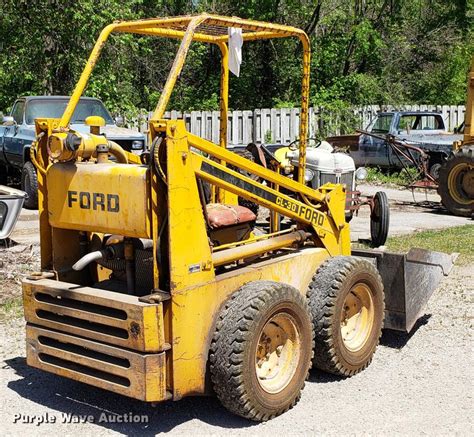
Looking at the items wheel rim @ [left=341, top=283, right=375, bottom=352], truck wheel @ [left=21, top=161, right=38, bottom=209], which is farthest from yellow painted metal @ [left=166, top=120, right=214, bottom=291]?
truck wheel @ [left=21, top=161, right=38, bottom=209]

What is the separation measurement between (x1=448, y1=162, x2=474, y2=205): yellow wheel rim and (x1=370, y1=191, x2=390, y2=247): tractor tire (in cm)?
354

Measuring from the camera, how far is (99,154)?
4.76 metres

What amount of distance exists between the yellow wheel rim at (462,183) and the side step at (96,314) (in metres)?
9.94

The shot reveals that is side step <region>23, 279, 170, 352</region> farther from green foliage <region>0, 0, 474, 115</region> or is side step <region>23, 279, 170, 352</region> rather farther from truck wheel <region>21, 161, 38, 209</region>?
green foliage <region>0, 0, 474, 115</region>

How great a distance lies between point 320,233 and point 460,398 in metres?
1.55

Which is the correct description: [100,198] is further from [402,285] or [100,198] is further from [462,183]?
[462,183]

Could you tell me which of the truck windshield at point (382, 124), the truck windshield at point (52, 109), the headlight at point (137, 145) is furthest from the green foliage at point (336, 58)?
the headlight at point (137, 145)

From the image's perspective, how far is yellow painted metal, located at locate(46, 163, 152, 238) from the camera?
169 inches

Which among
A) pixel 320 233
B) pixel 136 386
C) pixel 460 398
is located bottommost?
pixel 460 398

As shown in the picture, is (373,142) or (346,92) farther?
(346,92)

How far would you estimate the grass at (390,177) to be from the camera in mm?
17828

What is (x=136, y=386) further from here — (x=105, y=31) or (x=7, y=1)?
(x=7, y=1)

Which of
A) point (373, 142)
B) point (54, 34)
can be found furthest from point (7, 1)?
point (373, 142)

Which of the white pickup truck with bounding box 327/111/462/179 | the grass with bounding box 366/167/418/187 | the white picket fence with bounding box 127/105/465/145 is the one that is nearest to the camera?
the grass with bounding box 366/167/418/187
